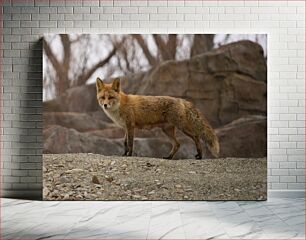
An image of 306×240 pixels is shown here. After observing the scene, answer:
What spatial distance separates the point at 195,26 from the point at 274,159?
1.66 meters

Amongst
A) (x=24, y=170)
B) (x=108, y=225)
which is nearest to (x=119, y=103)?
(x=24, y=170)

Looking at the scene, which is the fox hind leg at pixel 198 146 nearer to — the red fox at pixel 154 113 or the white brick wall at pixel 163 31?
the red fox at pixel 154 113

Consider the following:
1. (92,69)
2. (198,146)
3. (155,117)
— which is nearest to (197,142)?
(198,146)

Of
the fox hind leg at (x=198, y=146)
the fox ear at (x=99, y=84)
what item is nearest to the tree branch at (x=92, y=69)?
the fox ear at (x=99, y=84)

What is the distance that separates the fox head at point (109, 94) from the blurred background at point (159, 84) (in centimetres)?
6

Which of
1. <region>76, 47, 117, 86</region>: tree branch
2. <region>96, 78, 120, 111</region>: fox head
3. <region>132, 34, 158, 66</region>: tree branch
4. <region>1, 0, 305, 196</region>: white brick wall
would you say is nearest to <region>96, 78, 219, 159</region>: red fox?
<region>96, 78, 120, 111</region>: fox head

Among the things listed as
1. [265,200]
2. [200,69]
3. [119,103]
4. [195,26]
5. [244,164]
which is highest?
[195,26]

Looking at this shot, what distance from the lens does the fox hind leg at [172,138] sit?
536cm

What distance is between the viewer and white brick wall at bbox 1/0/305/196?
5.52m

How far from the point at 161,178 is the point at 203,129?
2.21 feet

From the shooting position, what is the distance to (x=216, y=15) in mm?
5520

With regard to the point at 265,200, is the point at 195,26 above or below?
above

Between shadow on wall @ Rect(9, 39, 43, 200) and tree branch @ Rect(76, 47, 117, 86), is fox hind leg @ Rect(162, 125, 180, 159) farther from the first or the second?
shadow on wall @ Rect(9, 39, 43, 200)

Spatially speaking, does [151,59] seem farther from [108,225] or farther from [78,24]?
[108,225]
